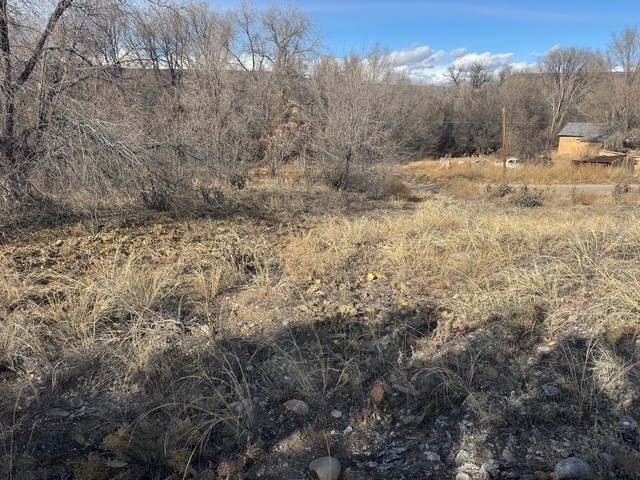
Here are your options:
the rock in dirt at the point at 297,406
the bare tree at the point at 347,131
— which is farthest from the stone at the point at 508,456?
the bare tree at the point at 347,131

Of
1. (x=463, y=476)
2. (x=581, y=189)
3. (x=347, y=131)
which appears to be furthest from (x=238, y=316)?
(x=581, y=189)

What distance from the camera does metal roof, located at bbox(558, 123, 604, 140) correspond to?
44.1 metres

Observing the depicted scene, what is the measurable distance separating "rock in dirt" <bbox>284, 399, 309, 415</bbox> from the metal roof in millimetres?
48335

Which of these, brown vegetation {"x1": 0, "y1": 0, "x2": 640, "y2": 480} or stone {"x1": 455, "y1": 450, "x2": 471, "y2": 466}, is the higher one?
brown vegetation {"x1": 0, "y1": 0, "x2": 640, "y2": 480}

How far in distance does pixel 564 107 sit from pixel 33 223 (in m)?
64.5

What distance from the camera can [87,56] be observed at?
750 centimetres

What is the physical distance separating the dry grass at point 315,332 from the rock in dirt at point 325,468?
348 millimetres

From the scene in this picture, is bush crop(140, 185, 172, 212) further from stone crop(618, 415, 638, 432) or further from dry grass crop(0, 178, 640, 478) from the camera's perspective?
stone crop(618, 415, 638, 432)

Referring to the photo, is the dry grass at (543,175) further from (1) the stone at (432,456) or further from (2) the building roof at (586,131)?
(1) the stone at (432,456)

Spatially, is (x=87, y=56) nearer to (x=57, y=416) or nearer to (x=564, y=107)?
(x=57, y=416)

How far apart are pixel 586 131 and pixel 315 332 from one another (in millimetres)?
48786

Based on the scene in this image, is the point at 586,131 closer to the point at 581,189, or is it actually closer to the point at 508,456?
the point at 581,189

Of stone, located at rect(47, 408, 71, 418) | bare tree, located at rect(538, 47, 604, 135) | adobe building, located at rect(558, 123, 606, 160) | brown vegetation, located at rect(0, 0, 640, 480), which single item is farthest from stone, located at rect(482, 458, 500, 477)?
bare tree, located at rect(538, 47, 604, 135)

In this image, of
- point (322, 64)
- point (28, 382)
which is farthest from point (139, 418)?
point (322, 64)
